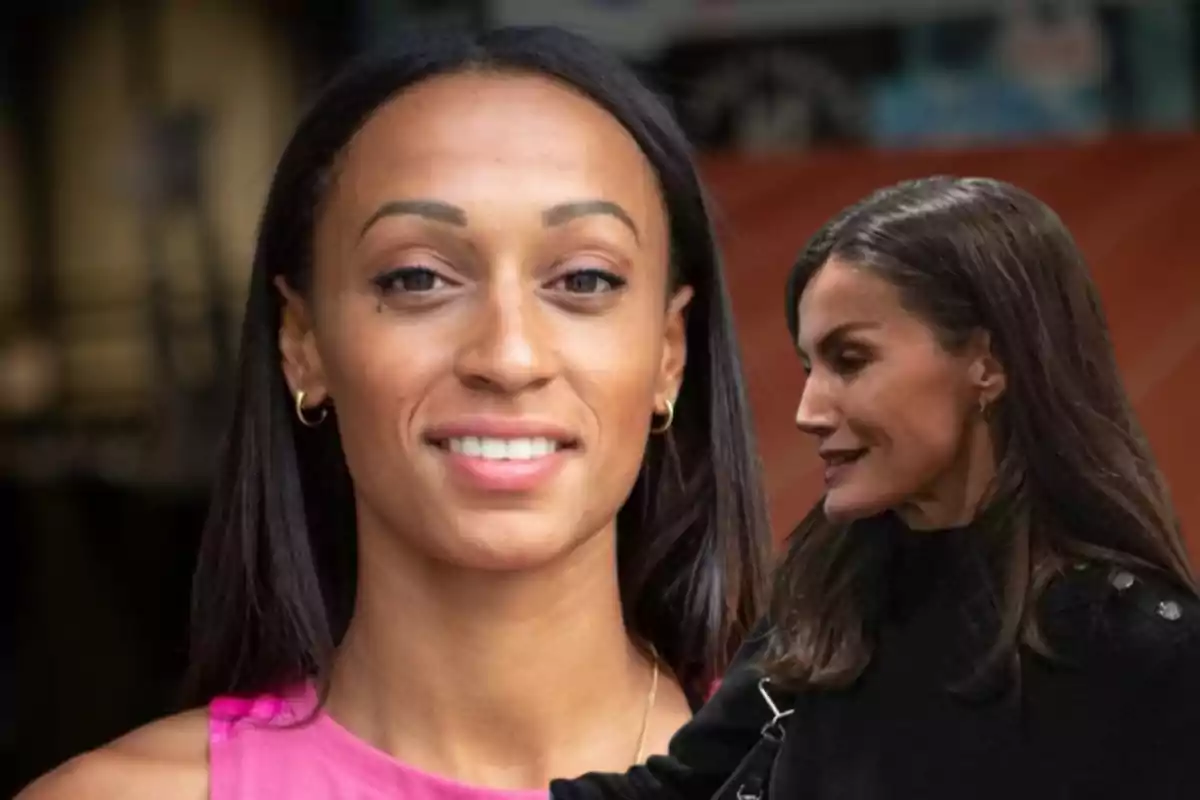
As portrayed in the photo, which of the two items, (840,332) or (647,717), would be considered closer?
(840,332)

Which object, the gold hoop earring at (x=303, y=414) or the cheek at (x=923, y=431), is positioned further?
the gold hoop earring at (x=303, y=414)

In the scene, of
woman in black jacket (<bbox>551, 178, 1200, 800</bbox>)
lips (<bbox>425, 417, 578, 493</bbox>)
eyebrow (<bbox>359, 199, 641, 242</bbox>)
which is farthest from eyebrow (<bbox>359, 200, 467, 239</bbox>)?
woman in black jacket (<bbox>551, 178, 1200, 800</bbox>)

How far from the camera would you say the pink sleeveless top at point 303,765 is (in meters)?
1.07

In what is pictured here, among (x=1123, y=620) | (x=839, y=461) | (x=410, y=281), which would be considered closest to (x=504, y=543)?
(x=410, y=281)

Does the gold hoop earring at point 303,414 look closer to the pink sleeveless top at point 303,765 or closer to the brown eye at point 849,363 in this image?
the pink sleeveless top at point 303,765

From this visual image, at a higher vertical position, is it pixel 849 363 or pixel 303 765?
Result: pixel 849 363

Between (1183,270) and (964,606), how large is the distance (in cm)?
64

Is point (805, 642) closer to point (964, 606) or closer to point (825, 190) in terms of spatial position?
point (964, 606)

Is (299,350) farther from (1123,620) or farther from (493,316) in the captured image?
(1123,620)

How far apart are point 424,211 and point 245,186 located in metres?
1.30

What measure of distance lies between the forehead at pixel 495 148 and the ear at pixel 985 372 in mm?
326

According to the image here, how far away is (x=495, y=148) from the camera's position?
100 cm

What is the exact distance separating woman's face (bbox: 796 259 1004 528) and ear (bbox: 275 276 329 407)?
41 centimetres

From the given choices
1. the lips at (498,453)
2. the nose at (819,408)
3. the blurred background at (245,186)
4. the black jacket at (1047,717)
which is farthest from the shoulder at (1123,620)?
the lips at (498,453)
